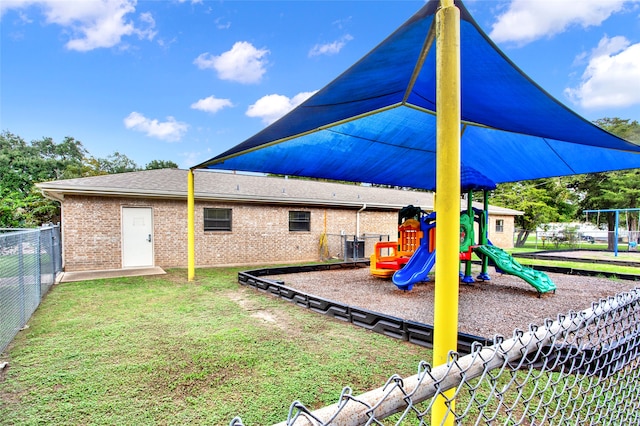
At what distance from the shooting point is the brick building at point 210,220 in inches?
379

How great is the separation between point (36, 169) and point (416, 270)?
38.1 meters

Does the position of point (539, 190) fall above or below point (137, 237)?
above

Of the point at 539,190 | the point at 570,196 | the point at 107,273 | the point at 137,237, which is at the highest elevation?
the point at 539,190

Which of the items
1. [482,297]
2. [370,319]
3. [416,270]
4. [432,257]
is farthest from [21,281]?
[482,297]

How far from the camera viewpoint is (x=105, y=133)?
38531 mm

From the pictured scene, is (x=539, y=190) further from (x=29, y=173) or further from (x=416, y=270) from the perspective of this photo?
(x=29, y=173)

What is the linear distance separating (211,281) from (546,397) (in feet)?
24.0

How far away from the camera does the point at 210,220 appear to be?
449 inches

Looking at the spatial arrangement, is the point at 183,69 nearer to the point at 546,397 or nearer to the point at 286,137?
the point at 286,137

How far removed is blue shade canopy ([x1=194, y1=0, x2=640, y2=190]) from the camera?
3.27 metres

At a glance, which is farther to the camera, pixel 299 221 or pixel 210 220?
pixel 299 221

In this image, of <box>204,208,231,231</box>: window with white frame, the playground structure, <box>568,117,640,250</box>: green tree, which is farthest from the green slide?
<box>568,117,640,250</box>: green tree

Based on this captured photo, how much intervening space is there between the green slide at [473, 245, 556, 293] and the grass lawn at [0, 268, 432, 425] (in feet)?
14.2

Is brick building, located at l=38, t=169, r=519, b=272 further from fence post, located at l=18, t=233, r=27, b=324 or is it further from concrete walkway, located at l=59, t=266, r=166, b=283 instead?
Answer: fence post, located at l=18, t=233, r=27, b=324
